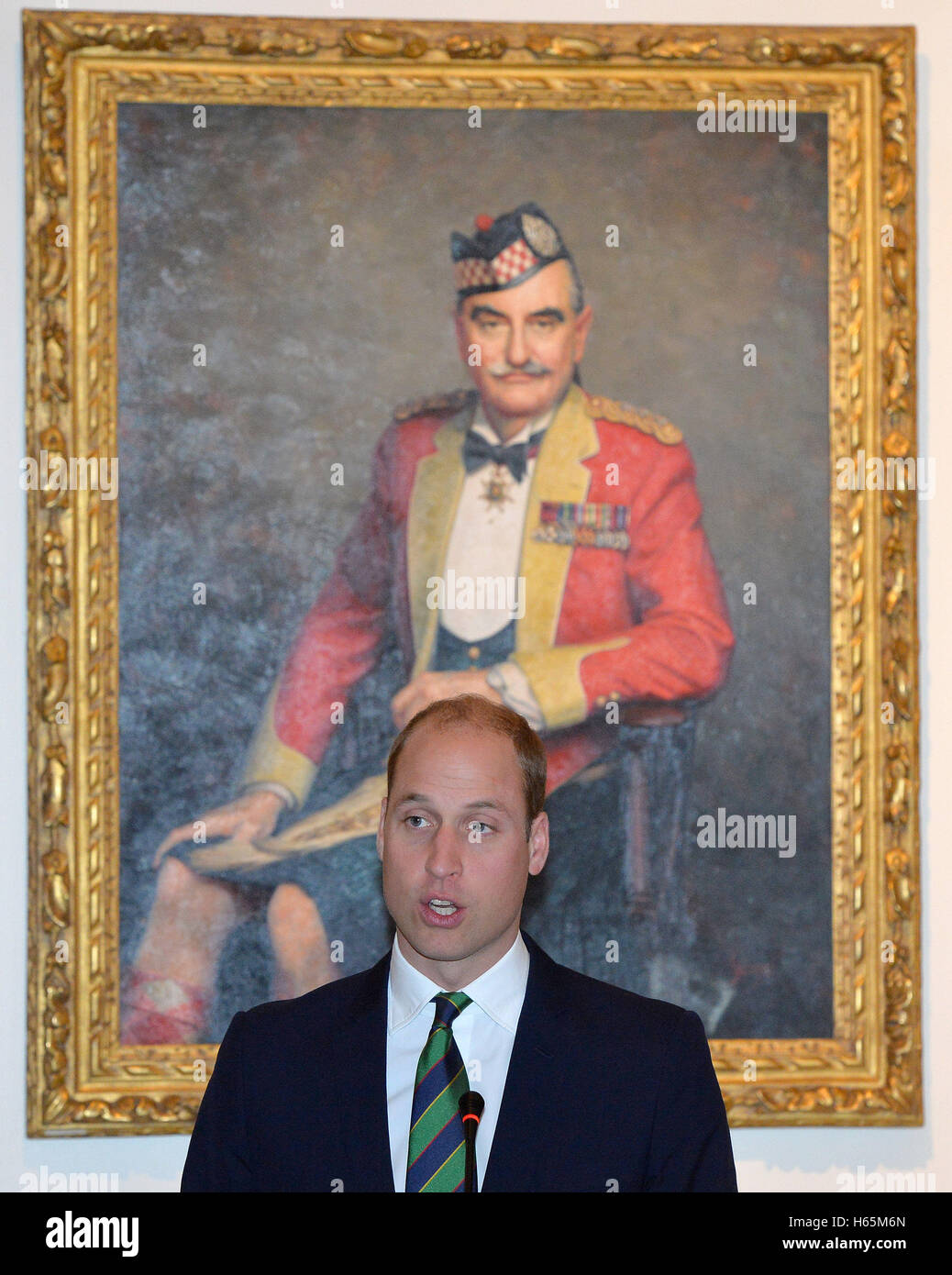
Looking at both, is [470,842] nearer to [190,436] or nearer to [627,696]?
[627,696]

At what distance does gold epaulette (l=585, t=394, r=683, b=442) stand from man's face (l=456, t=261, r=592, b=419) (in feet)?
0.30

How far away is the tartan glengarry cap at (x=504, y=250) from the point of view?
3424mm

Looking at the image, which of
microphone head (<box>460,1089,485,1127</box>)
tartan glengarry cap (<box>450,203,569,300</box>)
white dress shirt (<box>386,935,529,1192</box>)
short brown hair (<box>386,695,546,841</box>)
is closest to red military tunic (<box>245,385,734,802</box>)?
tartan glengarry cap (<box>450,203,569,300</box>)

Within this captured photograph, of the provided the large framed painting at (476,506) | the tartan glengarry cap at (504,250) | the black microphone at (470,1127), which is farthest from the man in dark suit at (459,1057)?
the tartan glengarry cap at (504,250)

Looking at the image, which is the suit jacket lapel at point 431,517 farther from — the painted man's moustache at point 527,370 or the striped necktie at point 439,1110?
the striped necktie at point 439,1110

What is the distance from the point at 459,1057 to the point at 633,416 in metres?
1.81

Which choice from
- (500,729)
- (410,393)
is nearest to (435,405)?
(410,393)

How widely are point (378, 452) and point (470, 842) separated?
147cm

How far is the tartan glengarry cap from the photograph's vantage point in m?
3.42

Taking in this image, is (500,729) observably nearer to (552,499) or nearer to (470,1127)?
(470,1127)

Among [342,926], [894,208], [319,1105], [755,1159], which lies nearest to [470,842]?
[319,1105]

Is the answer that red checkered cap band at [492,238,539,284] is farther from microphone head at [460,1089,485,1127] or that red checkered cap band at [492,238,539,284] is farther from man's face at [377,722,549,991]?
microphone head at [460,1089,485,1127]

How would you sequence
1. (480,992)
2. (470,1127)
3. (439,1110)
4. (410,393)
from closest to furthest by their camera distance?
1. (470,1127)
2. (439,1110)
3. (480,992)
4. (410,393)

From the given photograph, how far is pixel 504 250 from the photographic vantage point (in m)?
3.43
